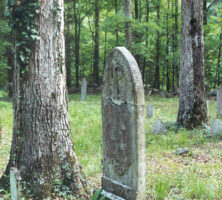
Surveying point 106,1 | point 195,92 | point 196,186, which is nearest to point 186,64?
point 195,92

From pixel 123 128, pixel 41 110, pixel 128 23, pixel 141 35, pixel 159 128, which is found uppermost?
pixel 128 23

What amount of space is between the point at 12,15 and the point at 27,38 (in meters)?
0.41

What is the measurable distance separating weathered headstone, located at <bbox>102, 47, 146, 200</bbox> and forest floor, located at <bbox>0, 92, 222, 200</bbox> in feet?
2.52

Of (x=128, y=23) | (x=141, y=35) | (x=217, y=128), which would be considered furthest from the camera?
(x=141, y=35)

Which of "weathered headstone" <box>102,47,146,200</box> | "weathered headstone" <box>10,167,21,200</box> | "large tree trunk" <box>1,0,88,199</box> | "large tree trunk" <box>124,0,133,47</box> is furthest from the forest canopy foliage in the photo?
"weathered headstone" <box>10,167,21,200</box>

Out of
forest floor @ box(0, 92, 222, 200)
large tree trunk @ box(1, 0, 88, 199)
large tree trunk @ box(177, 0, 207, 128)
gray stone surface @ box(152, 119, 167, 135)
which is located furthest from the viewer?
large tree trunk @ box(177, 0, 207, 128)

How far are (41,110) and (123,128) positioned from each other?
1263mm

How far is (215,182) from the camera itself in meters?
4.27

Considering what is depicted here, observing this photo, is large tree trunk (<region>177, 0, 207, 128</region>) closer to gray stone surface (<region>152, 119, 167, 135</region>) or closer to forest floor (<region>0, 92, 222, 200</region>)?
forest floor (<region>0, 92, 222, 200</region>)

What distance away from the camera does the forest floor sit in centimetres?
398

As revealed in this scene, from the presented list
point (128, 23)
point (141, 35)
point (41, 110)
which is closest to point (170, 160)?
point (41, 110)

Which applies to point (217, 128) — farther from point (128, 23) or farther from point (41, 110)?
point (128, 23)

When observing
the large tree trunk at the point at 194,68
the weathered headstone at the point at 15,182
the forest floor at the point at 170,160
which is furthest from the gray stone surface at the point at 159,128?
the weathered headstone at the point at 15,182

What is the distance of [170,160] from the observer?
5793 mm
